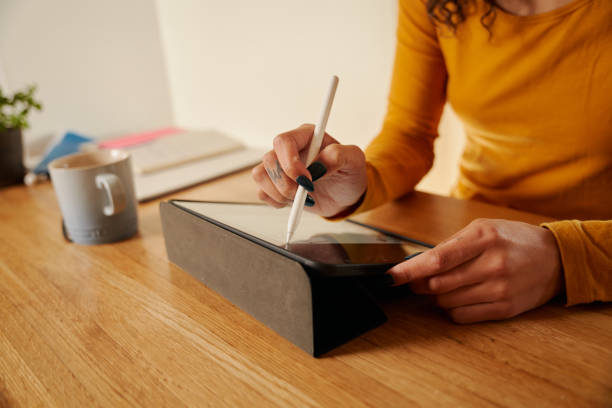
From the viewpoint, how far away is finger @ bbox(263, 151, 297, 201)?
19.9 inches

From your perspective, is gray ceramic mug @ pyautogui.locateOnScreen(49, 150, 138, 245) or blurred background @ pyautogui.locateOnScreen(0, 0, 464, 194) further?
blurred background @ pyautogui.locateOnScreen(0, 0, 464, 194)

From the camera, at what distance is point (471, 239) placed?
0.40 m

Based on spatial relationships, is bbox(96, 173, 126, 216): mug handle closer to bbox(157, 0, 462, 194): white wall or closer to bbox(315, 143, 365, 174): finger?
bbox(315, 143, 365, 174): finger

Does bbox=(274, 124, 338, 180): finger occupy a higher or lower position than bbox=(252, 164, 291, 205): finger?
higher

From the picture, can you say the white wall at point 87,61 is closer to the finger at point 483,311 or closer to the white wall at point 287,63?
the white wall at point 287,63

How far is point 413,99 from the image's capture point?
30.1 inches

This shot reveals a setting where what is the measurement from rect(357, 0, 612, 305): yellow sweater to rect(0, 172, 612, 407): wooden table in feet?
0.92

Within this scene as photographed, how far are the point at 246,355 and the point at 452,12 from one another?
2.06 feet

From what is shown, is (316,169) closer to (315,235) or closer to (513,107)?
(315,235)

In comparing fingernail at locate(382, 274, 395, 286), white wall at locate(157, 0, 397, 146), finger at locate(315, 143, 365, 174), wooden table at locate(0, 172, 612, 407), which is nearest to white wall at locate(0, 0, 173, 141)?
white wall at locate(157, 0, 397, 146)

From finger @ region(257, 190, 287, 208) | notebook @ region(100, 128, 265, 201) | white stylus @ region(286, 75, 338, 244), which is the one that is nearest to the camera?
white stylus @ region(286, 75, 338, 244)

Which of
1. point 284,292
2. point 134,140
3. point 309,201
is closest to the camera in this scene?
point 284,292

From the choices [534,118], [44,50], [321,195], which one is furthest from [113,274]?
[44,50]

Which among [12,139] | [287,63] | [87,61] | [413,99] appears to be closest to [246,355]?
[413,99]
